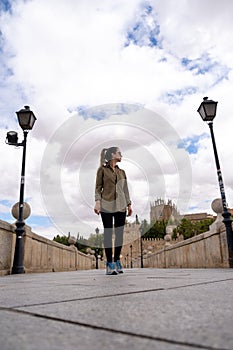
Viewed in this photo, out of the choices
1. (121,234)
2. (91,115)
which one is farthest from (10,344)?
(91,115)

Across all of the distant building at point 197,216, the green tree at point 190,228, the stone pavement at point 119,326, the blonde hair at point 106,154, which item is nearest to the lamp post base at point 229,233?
the blonde hair at point 106,154

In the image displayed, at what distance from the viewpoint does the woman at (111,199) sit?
445 centimetres

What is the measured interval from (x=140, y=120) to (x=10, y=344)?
40.5 feet

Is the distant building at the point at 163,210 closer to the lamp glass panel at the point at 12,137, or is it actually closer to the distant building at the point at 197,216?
the distant building at the point at 197,216

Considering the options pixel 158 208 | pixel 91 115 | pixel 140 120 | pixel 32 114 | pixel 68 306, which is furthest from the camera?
pixel 158 208

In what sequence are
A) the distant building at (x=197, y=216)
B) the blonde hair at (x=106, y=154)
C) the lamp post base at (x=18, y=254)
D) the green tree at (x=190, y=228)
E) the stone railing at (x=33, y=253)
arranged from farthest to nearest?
the distant building at (x=197, y=216) → the green tree at (x=190, y=228) → the lamp post base at (x=18, y=254) → the stone railing at (x=33, y=253) → the blonde hair at (x=106, y=154)

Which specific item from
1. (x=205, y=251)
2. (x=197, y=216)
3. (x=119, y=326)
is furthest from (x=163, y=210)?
(x=119, y=326)

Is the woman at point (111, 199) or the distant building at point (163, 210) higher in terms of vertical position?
the distant building at point (163, 210)

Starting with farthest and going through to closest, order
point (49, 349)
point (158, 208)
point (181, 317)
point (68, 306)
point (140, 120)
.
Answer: point (158, 208) < point (140, 120) < point (68, 306) < point (181, 317) < point (49, 349)

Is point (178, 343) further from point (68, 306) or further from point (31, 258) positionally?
point (31, 258)

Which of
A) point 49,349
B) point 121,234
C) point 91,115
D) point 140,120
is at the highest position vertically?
point 140,120

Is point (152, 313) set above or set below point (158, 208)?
below

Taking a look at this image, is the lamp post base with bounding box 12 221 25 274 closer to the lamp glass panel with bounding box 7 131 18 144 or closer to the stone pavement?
the lamp glass panel with bounding box 7 131 18 144

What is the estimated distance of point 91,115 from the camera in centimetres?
1041
